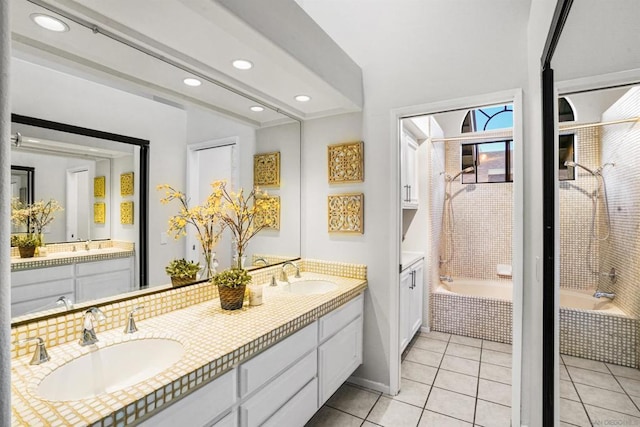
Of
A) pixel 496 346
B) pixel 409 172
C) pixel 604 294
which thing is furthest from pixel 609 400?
pixel 496 346

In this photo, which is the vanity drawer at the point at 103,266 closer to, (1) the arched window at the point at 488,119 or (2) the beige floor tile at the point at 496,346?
(2) the beige floor tile at the point at 496,346

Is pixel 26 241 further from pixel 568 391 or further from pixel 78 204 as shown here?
pixel 568 391

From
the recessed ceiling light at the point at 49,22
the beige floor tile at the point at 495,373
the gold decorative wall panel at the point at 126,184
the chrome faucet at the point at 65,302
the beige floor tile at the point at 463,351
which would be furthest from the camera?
the beige floor tile at the point at 463,351

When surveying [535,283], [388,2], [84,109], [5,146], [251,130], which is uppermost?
[388,2]

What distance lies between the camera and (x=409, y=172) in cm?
336

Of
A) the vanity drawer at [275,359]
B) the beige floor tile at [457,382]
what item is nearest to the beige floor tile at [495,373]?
the beige floor tile at [457,382]

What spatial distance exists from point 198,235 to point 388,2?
7.05 ft

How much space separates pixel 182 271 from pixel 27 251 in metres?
0.69

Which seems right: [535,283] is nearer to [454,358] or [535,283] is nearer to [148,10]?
[454,358]

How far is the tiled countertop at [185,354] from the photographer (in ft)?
2.91

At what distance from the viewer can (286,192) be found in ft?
8.80

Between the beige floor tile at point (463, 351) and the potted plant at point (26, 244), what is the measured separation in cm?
319

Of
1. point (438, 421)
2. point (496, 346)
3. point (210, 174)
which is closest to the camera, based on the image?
point (210, 174)

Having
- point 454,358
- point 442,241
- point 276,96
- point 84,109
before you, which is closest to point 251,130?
point 276,96
